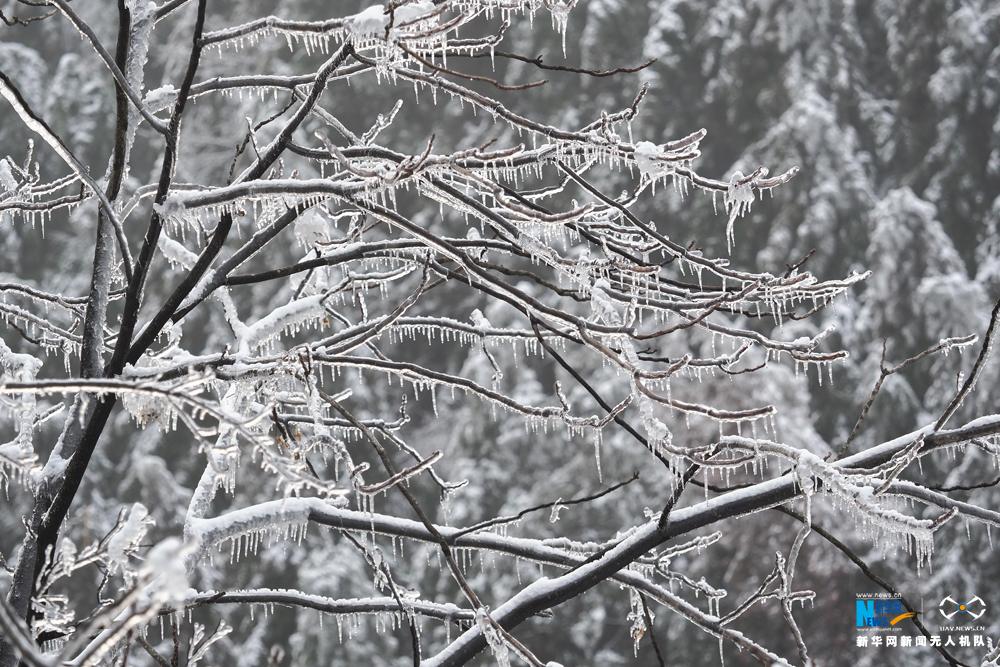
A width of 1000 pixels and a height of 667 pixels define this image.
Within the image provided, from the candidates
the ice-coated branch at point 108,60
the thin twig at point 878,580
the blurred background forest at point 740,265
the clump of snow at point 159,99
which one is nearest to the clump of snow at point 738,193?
the thin twig at point 878,580

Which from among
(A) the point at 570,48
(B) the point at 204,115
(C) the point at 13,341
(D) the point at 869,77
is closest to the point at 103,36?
(B) the point at 204,115

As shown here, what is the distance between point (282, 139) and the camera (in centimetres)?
202

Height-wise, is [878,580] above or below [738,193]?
below

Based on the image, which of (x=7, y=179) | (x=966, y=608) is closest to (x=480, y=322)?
(x=7, y=179)

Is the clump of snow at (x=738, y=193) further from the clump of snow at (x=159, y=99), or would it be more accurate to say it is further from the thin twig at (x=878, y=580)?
the clump of snow at (x=159, y=99)

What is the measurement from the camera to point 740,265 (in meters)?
11.8

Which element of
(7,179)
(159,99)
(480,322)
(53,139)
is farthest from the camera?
(480,322)

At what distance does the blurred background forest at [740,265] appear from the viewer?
31.1ft

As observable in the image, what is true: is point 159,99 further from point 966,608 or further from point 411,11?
point 966,608

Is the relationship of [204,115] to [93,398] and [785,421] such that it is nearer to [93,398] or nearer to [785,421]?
[785,421]

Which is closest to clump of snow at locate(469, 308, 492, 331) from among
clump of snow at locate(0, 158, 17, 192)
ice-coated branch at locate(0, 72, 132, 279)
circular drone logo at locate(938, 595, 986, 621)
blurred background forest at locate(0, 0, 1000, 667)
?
ice-coated branch at locate(0, 72, 132, 279)

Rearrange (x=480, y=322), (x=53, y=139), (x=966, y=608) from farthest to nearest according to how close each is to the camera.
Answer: (x=966, y=608)
(x=480, y=322)
(x=53, y=139)

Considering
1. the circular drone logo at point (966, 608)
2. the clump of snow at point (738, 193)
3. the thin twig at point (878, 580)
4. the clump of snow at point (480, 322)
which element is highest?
the clump of snow at point (738, 193)

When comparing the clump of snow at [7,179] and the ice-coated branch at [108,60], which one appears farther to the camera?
the clump of snow at [7,179]
